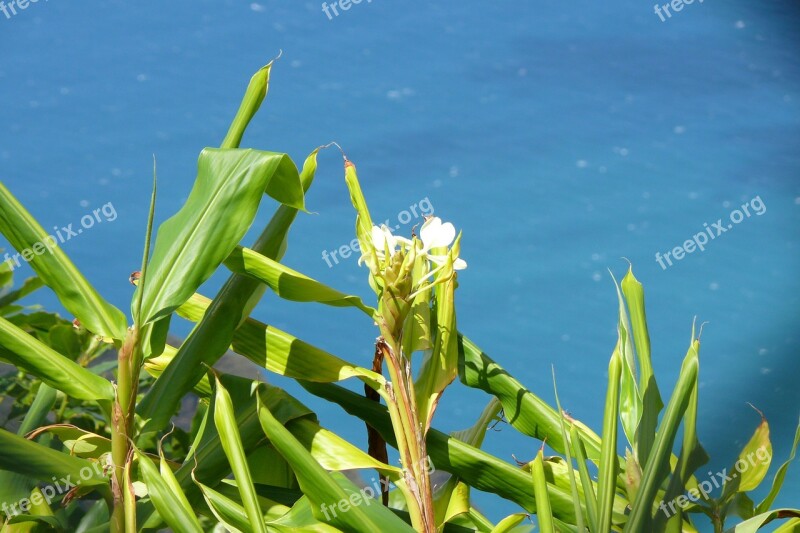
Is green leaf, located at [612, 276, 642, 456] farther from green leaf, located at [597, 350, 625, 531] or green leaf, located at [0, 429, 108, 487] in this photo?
green leaf, located at [0, 429, 108, 487]

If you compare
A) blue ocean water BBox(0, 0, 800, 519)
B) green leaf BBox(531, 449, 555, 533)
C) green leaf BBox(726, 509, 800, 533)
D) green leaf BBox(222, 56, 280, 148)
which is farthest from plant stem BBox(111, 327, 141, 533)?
blue ocean water BBox(0, 0, 800, 519)

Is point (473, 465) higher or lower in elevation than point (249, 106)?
lower

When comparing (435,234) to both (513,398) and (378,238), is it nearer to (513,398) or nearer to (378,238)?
(378,238)

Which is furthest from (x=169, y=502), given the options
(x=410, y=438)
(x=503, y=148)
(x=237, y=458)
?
(x=503, y=148)

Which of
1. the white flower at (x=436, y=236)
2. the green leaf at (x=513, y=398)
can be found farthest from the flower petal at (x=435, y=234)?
the green leaf at (x=513, y=398)

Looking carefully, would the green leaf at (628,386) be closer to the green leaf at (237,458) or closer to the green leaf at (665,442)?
the green leaf at (665,442)

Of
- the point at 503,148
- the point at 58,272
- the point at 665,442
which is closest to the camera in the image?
the point at 665,442

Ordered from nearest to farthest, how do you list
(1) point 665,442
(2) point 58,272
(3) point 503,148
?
(1) point 665,442 → (2) point 58,272 → (3) point 503,148

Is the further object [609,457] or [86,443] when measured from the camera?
[86,443]
